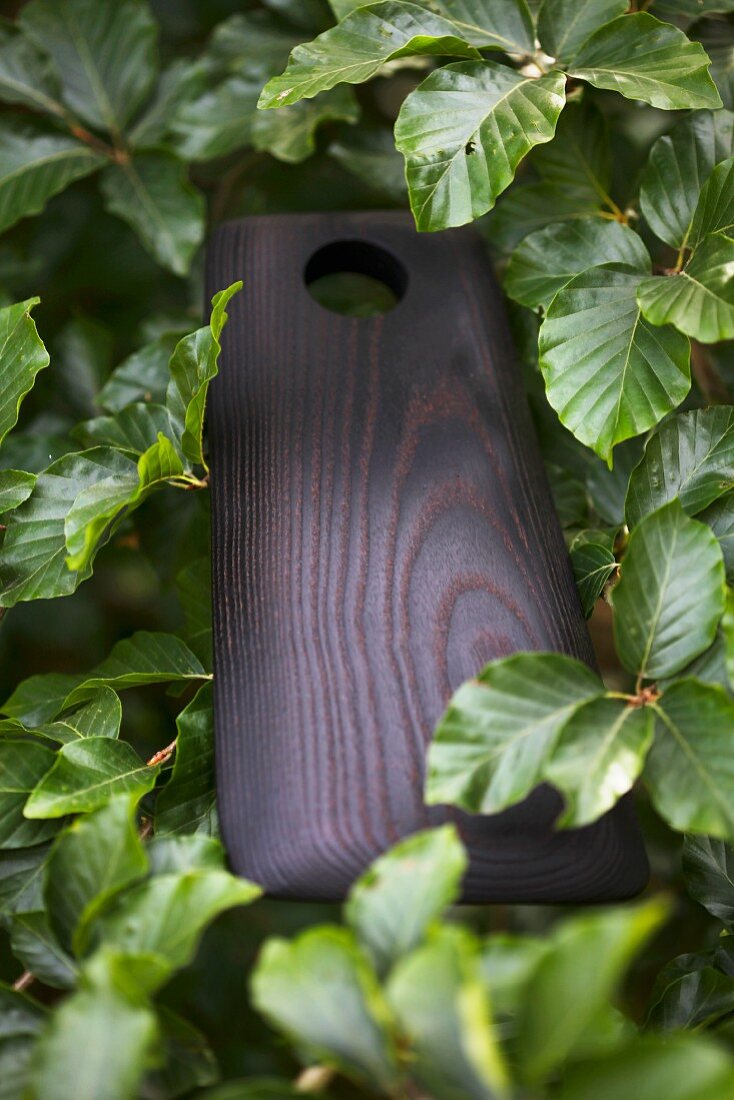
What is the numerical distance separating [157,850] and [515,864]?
0.69ft

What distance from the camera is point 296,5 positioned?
1.20m

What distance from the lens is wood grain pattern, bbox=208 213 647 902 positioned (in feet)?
1.98

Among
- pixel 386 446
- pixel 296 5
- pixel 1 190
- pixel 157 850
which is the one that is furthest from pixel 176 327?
pixel 157 850

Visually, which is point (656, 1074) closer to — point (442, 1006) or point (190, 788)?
point (442, 1006)

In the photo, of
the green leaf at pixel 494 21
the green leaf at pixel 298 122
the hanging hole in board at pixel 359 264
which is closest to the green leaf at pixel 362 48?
the green leaf at pixel 494 21

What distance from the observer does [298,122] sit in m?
1.10

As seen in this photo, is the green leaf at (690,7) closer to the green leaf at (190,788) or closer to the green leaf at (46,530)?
the green leaf at (46,530)

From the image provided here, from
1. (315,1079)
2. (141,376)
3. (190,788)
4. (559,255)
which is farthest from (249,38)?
(315,1079)

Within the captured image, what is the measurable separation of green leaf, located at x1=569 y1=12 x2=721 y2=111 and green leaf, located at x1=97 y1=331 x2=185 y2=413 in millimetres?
477

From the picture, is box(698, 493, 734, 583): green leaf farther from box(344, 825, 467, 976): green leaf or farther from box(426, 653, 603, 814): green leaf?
box(344, 825, 467, 976): green leaf

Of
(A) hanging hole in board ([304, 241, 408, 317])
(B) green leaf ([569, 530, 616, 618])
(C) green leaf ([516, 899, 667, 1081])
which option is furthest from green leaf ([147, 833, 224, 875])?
(A) hanging hole in board ([304, 241, 408, 317])

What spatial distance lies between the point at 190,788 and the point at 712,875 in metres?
0.41

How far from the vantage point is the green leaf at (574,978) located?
1.28ft

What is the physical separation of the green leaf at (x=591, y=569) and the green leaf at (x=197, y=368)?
0.98ft
